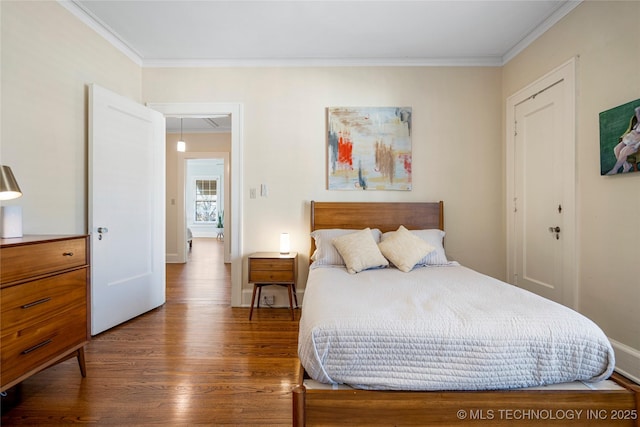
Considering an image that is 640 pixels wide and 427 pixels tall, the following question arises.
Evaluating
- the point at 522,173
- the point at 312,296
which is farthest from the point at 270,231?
the point at 522,173

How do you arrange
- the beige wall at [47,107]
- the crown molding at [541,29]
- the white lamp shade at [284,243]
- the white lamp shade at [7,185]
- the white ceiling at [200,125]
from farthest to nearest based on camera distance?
the white ceiling at [200,125] < the white lamp shade at [284,243] < the crown molding at [541,29] < the beige wall at [47,107] < the white lamp shade at [7,185]

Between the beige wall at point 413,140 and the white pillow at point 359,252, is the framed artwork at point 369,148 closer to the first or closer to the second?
the beige wall at point 413,140

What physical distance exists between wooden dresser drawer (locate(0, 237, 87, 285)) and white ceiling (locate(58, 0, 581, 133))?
2042mm

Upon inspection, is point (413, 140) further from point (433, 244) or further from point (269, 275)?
point (269, 275)

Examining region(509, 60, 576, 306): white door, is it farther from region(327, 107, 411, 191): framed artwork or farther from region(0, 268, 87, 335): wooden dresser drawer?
region(0, 268, 87, 335): wooden dresser drawer

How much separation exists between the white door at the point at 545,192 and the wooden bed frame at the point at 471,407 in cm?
152

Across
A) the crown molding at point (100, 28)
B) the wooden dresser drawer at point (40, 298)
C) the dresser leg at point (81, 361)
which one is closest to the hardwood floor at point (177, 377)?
the dresser leg at point (81, 361)

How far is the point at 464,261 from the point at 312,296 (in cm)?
229

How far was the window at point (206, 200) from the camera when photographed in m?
11.1

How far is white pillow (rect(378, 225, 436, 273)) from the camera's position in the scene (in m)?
2.57

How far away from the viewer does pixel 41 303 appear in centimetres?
164

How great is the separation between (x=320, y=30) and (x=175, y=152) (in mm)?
4526

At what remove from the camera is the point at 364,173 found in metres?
3.31

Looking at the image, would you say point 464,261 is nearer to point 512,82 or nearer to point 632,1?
point 512,82
